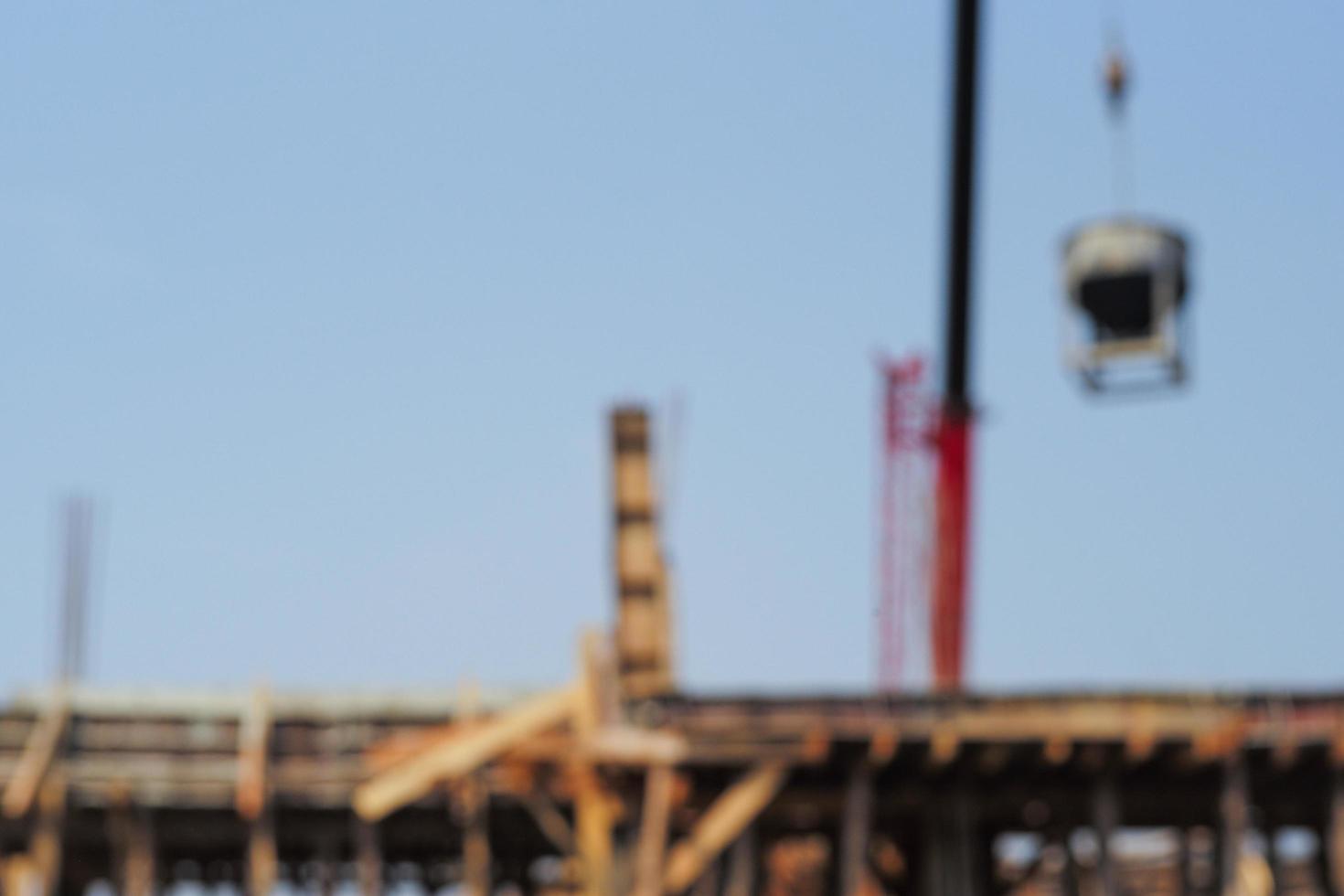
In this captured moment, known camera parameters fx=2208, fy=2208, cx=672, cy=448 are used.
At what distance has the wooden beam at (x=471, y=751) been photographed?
25953mm

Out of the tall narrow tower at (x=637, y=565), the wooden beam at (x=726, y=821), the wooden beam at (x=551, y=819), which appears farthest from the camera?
the tall narrow tower at (x=637, y=565)

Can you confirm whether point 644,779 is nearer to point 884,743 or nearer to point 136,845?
point 884,743

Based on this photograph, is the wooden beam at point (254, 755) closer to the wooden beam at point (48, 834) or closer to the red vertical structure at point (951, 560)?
the wooden beam at point (48, 834)

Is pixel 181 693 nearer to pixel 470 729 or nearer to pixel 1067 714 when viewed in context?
pixel 470 729

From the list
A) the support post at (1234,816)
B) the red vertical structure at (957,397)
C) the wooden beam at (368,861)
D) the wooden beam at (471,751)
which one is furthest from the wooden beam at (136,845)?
the support post at (1234,816)

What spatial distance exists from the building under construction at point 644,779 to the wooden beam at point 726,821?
3 cm

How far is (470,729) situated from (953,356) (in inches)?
456

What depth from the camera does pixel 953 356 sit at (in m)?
34.9

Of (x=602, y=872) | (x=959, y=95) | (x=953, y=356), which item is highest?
(x=959, y=95)

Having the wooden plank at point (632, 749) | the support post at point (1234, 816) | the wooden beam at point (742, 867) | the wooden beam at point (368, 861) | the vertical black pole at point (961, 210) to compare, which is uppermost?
the vertical black pole at point (961, 210)

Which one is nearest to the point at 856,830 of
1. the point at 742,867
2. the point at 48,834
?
the point at 742,867

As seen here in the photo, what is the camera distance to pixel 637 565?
30.9 metres

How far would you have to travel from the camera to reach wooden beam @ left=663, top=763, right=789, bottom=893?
26109mm

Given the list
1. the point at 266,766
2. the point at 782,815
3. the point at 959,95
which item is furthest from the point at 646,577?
the point at 959,95
